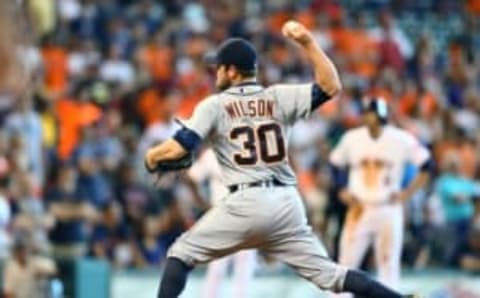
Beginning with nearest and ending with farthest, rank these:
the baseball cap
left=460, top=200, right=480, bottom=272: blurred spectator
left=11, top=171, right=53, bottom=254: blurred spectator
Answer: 1. the baseball cap
2. left=11, top=171, right=53, bottom=254: blurred spectator
3. left=460, top=200, right=480, bottom=272: blurred spectator

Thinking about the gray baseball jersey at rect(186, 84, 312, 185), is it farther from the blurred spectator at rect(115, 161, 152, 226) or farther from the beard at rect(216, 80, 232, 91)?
the blurred spectator at rect(115, 161, 152, 226)

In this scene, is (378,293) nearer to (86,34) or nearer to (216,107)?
(216,107)

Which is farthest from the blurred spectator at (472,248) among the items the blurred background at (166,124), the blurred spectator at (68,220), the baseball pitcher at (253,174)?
the baseball pitcher at (253,174)

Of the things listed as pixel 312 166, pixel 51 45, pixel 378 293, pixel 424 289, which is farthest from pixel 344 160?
pixel 51 45

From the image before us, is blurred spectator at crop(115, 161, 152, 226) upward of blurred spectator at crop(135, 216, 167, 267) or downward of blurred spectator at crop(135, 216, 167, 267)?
upward

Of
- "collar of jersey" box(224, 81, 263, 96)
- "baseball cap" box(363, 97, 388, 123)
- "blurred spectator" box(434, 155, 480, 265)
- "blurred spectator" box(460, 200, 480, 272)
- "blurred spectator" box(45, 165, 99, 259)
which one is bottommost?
"blurred spectator" box(460, 200, 480, 272)

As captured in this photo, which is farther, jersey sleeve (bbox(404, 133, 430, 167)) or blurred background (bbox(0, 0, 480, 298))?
blurred background (bbox(0, 0, 480, 298))

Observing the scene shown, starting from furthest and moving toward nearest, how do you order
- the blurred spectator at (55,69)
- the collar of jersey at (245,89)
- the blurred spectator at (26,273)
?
the blurred spectator at (55,69)
the blurred spectator at (26,273)
the collar of jersey at (245,89)

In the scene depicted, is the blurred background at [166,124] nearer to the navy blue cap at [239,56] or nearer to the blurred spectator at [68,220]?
the blurred spectator at [68,220]

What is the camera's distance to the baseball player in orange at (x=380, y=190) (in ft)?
59.2

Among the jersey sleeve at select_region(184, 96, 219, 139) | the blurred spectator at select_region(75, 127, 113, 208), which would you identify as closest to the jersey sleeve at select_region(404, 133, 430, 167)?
the jersey sleeve at select_region(184, 96, 219, 139)

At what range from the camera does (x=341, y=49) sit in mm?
27719

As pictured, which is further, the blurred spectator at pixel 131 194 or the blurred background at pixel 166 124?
the blurred spectator at pixel 131 194

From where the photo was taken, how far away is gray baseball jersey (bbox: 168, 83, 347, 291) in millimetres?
14141
